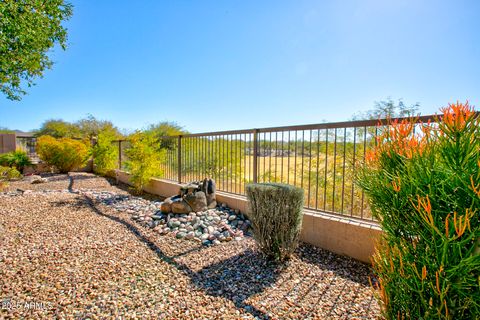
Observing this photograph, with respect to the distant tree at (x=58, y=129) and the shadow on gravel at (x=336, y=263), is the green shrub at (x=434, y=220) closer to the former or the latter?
the shadow on gravel at (x=336, y=263)

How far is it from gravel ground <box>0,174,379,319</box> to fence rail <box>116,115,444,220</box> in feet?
3.14

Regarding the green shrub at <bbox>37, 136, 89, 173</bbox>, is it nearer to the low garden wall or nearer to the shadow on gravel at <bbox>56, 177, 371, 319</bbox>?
the shadow on gravel at <bbox>56, 177, 371, 319</bbox>

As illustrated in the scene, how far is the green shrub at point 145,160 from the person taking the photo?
6.99 metres

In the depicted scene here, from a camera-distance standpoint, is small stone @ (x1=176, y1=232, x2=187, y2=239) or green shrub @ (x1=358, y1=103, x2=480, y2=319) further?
small stone @ (x1=176, y1=232, x2=187, y2=239)

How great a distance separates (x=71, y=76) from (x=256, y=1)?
794 cm

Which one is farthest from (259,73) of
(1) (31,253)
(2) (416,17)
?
(1) (31,253)

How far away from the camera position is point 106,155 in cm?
1009

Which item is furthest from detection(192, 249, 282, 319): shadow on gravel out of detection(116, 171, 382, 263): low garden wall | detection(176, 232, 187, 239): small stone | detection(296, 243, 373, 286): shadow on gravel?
detection(176, 232, 187, 239): small stone

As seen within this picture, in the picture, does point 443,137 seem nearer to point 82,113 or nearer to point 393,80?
point 393,80

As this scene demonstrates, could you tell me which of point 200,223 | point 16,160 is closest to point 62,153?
point 16,160

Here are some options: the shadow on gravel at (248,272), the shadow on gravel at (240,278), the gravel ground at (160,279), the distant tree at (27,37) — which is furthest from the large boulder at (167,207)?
the distant tree at (27,37)

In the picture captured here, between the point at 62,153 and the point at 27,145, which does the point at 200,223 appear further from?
the point at 27,145

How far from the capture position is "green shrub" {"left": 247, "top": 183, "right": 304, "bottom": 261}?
2811 mm

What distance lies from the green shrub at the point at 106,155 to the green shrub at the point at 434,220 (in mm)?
10681
